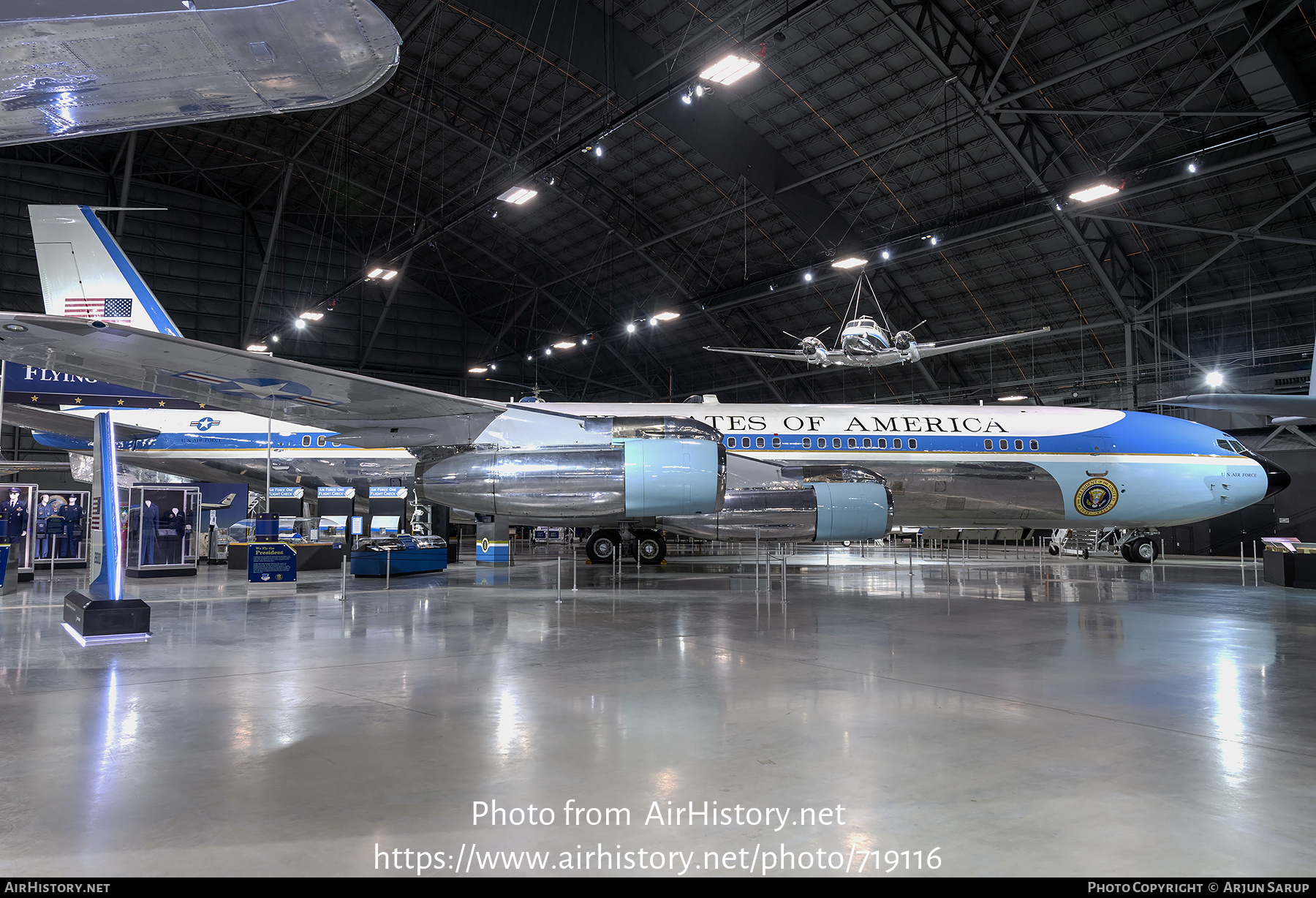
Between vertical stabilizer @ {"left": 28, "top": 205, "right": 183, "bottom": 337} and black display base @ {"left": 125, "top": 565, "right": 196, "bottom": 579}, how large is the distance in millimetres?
4831

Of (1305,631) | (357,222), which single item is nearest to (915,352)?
(1305,631)

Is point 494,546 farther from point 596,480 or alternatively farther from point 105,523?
point 105,523

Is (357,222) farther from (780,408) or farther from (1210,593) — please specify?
(1210,593)

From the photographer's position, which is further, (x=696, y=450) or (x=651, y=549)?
(x=651, y=549)

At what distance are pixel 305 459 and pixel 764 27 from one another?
563 inches

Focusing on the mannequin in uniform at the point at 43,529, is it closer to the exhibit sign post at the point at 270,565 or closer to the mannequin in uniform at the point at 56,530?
the mannequin in uniform at the point at 56,530

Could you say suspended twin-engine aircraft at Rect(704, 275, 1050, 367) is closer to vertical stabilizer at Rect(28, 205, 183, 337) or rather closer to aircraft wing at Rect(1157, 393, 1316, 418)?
aircraft wing at Rect(1157, 393, 1316, 418)

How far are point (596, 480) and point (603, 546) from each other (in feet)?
27.2

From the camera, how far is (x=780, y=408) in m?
16.7

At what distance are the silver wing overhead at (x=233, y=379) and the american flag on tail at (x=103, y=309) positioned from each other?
16.5 ft

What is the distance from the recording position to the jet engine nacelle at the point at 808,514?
38.4ft

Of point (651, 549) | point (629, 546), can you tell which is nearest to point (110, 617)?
point (651, 549)

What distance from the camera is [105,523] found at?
23.3 ft

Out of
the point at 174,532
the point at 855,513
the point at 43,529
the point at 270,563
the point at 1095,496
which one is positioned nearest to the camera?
the point at 855,513
